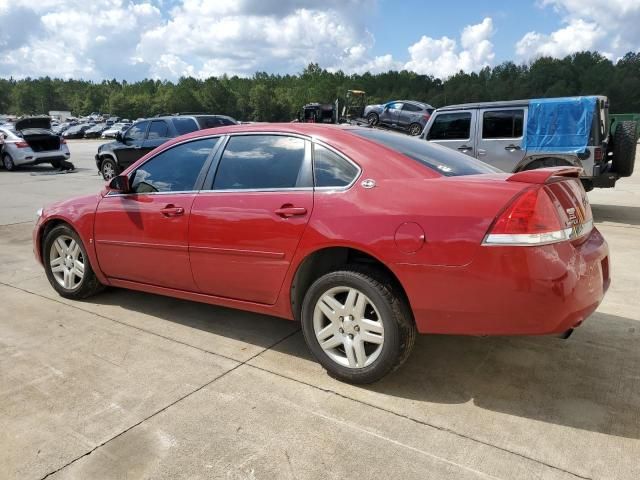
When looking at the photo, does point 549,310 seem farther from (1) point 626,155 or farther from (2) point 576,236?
(1) point 626,155

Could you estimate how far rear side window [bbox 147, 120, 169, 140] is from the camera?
13016mm

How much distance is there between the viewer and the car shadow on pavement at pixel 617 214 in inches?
325

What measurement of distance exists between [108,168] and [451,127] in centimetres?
980

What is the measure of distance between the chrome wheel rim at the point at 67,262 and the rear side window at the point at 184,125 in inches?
329

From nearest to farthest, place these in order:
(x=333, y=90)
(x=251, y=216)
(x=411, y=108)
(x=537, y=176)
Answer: (x=537, y=176) → (x=251, y=216) → (x=411, y=108) → (x=333, y=90)

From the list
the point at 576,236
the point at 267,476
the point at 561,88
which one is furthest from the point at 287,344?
the point at 561,88

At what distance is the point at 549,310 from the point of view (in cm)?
254

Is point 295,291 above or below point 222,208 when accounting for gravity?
below

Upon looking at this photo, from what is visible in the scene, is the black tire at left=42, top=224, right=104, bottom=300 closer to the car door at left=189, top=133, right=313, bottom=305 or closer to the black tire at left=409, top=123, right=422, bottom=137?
the car door at left=189, top=133, right=313, bottom=305

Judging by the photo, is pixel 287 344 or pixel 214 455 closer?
pixel 214 455

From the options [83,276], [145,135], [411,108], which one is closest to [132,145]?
[145,135]

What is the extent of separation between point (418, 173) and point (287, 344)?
1.60 meters

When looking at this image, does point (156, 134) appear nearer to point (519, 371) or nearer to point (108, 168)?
point (108, 168)

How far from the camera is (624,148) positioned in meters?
8.40
